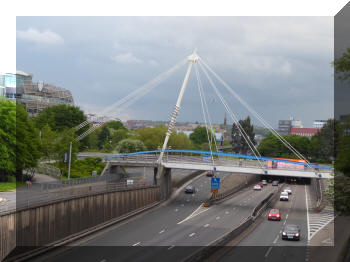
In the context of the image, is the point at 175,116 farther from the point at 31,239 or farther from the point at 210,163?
the point at 31,239

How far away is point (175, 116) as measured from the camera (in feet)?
240

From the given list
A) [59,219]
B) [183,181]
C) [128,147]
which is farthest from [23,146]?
[128,147]

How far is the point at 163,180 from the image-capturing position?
7100 cm

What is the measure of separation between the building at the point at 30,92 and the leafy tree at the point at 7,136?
8643 cm

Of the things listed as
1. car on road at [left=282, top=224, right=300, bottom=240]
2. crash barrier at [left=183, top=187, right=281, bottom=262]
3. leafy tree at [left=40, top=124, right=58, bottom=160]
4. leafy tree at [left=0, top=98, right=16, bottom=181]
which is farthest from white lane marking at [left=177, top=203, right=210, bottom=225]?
leafy tree at [left=40, top=124, right=58, bottom=160]

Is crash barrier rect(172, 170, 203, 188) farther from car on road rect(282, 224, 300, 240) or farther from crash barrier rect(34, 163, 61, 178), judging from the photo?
car on road rect(282, 224, 300, 240)

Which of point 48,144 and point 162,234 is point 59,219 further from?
point 48,144

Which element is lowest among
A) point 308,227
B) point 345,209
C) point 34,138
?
point 308,227

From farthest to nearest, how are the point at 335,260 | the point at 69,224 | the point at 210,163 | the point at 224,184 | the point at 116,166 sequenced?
the point at 224,184, the point at 116,166, the point at 210,163, the point at 69,224, the point at 335,260

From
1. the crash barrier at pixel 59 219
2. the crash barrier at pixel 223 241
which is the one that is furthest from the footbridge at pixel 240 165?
the crash barrier at pixel 59 219

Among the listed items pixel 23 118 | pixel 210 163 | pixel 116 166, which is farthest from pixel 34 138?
pixel 210 163

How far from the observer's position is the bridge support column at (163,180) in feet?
226

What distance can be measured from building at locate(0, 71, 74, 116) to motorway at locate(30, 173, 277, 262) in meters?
91.4

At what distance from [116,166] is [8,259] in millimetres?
51001
